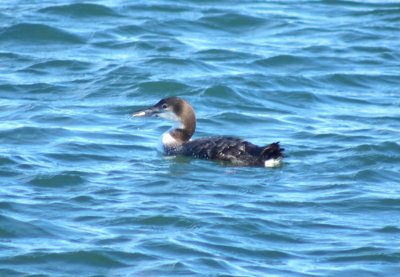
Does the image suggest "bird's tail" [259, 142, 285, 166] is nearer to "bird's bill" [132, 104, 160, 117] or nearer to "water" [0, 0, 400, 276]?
"water" [0, 0, 400, 276]

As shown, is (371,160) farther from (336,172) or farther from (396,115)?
(396,115)

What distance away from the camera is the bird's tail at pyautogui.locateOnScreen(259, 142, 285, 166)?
13711mm

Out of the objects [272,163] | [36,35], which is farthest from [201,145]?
[36,35]


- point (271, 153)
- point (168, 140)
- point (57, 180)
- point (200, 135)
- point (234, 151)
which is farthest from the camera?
point (200, 135)

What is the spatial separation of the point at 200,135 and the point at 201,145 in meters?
1.48

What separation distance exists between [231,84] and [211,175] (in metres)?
4.57

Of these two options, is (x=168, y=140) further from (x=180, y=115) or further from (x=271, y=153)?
(x=271, y=153)

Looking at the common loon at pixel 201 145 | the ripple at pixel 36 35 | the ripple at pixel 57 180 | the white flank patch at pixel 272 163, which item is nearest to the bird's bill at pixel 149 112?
the common loon at pixel 201 145

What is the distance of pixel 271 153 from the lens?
13.8 meters

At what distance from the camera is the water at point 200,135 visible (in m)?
11.0

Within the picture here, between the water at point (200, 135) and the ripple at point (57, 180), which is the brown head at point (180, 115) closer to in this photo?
the water at point (200, 135)

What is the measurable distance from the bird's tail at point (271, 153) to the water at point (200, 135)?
0.45 feet

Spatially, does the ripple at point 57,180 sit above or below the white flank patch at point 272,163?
above

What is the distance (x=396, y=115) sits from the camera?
16.9 meters
